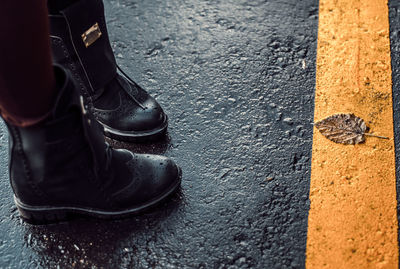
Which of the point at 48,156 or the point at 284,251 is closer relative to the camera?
the point at 48,156

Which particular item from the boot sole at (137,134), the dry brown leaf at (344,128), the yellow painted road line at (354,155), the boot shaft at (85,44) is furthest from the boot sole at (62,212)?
the dry brown leaf at (344,128)

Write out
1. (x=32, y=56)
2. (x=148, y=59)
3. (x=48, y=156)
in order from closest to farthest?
(x=32, y=56) < (x=48, y=156) < (x=148, y=59)

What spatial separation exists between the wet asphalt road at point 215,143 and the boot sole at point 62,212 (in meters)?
0.03

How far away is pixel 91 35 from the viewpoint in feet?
5.66

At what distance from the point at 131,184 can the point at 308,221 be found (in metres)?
0.61

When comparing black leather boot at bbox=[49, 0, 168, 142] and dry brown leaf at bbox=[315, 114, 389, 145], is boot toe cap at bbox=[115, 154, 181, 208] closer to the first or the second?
black leather boot at bbox=[49, 0, 168, 142]

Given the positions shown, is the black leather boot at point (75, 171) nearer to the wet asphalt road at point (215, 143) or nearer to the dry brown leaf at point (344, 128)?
the wet asphalt road at point (215, 143)

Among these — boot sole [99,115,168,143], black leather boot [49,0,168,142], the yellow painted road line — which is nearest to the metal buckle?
black leather boot [49,0,168,142]

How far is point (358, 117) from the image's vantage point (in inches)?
76.9

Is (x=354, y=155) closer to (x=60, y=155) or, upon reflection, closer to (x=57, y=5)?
(x=60, y=155)

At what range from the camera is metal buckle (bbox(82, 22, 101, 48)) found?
1707mm

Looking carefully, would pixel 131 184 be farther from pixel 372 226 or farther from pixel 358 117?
pixel 358 117

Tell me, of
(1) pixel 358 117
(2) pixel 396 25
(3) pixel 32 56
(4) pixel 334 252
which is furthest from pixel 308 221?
(2) pixel 396 25

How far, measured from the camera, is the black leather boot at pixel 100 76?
167 cm
